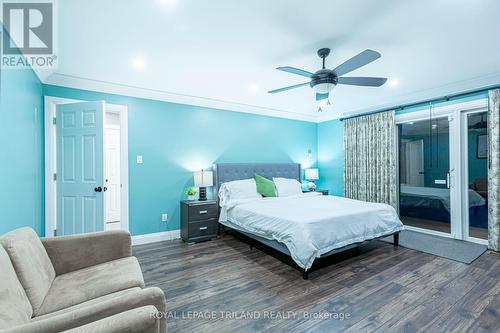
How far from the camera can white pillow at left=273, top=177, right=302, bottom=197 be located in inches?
183

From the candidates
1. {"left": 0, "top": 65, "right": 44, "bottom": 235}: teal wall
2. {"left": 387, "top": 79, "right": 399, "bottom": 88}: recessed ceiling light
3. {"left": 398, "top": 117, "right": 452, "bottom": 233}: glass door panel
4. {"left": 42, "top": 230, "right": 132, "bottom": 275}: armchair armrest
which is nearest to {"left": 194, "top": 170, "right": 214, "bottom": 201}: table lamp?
{"left": 42, "top": 230, "right": 132, "bottom": 275}: armchair armrest

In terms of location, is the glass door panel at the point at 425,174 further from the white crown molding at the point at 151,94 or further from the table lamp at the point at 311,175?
the white crown molding at the point at 151,94

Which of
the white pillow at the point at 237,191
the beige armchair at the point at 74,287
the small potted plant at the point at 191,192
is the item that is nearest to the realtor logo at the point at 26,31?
the beige armchair at the point at 74,287

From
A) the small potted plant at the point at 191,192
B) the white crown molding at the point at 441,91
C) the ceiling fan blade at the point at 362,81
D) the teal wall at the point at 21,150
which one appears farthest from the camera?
the small potted plant at the point at 191,192

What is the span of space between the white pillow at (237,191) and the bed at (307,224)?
116 millimetres

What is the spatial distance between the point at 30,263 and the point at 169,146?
9.12 feet

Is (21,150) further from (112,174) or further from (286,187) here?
(286,187)

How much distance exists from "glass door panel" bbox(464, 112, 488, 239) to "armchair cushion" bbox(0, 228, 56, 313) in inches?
213

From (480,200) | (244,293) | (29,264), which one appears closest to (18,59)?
(29,264)

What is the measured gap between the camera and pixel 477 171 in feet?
12.3

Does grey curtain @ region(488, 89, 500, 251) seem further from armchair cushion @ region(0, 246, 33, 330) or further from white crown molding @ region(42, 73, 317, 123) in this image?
armchair cushion @ region(0, 246, 33, 330)

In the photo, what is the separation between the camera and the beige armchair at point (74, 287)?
1.05m

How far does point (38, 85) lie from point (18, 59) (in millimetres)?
857

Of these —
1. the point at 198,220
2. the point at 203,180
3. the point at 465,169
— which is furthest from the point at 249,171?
the point at 465,169
